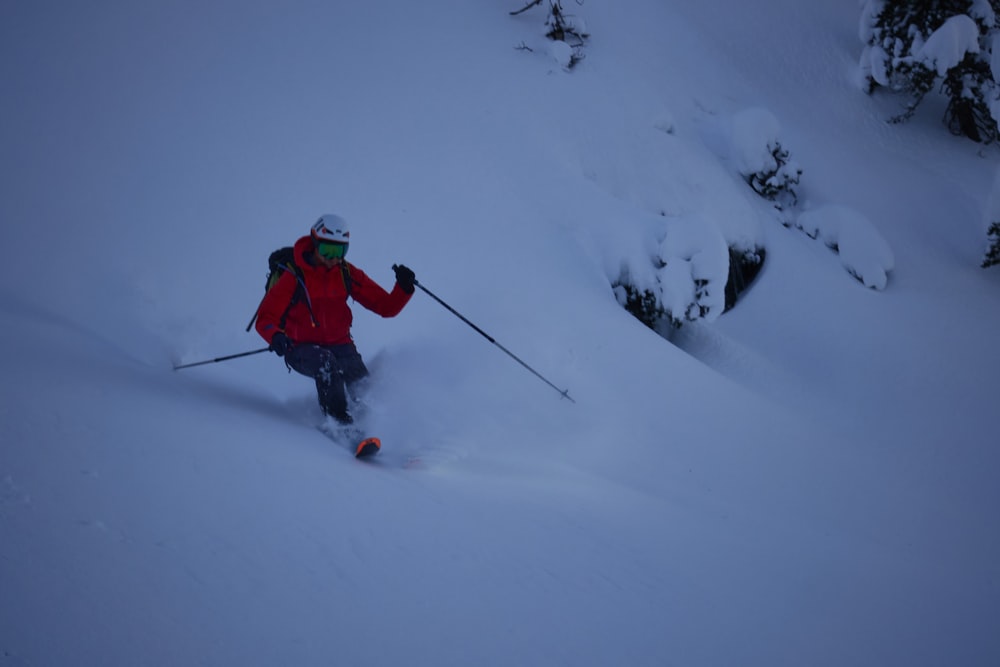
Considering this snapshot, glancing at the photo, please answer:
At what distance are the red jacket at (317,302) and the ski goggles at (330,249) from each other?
0.13 metres

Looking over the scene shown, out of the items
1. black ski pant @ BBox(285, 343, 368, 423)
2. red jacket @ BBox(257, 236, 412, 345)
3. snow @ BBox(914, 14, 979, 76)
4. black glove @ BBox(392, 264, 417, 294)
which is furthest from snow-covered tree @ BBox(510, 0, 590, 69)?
black ski pant @ BBox(285, 343, 368, 423)

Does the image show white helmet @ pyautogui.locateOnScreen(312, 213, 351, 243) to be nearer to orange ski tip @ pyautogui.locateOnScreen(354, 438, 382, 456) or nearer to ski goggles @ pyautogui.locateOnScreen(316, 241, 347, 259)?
ski goggles @ pyautogui.locateOnScreen(316, 241, 347, 259)

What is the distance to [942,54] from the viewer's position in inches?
359

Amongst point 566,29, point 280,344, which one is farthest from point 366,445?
point 566,29

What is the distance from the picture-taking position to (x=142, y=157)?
642 centimetres

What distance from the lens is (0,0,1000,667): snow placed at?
1950 mm

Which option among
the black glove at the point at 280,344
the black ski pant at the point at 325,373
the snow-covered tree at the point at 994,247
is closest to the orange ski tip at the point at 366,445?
the black ski pant at the point at 325,373

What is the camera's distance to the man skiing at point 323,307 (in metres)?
4.05

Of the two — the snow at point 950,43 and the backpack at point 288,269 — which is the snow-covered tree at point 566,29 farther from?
the backpack at point 288,269

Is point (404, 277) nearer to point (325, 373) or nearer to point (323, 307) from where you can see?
point (323, 307)

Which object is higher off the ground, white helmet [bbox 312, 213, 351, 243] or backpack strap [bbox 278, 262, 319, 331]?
white helmet [bbox 312, 213, 351, 243]

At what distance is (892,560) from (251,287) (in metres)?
5.56

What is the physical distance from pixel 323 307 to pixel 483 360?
1.43m

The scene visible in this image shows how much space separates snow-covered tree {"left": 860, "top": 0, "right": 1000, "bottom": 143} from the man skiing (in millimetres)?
9607
